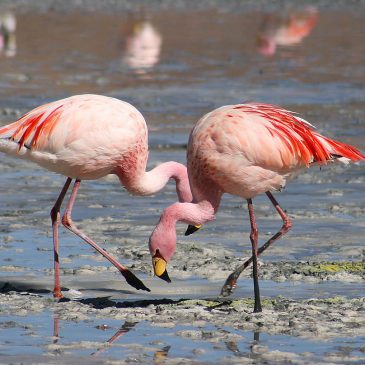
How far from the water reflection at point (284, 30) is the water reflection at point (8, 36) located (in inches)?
174

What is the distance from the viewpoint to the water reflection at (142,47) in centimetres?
1944

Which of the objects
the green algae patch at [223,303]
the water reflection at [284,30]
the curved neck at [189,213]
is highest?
the curved neck at [189,213]

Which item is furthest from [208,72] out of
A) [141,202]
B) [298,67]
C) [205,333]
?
[205,333]

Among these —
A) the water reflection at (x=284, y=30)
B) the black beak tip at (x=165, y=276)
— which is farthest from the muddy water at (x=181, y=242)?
the water reflection at (x=284, y=30)

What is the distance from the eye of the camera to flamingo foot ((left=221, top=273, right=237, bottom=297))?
725 cm

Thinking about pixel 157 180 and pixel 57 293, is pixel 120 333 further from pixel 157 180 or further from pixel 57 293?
pixel 157 180

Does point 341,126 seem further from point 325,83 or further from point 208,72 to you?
point 208,72

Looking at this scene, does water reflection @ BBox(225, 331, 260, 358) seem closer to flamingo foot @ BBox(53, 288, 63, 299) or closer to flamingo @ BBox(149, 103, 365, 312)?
flamingo @ BBox(149, 103, 365, 312)

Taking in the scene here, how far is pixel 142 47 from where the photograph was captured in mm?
22016

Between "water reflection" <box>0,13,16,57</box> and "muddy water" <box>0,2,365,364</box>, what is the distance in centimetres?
124

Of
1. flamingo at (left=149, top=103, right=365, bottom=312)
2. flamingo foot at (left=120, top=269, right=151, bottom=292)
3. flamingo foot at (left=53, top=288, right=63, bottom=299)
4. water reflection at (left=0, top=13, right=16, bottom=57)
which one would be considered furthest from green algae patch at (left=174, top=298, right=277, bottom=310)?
water reflection at (left=0, top=13, right=16, bottom=57)

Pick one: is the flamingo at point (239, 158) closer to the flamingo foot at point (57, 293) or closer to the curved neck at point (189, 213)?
the curved neck at point (189, 213)

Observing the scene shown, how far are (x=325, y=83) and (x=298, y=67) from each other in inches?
75.3

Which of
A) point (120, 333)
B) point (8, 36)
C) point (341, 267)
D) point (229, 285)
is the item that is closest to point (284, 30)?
point (8, 36)
